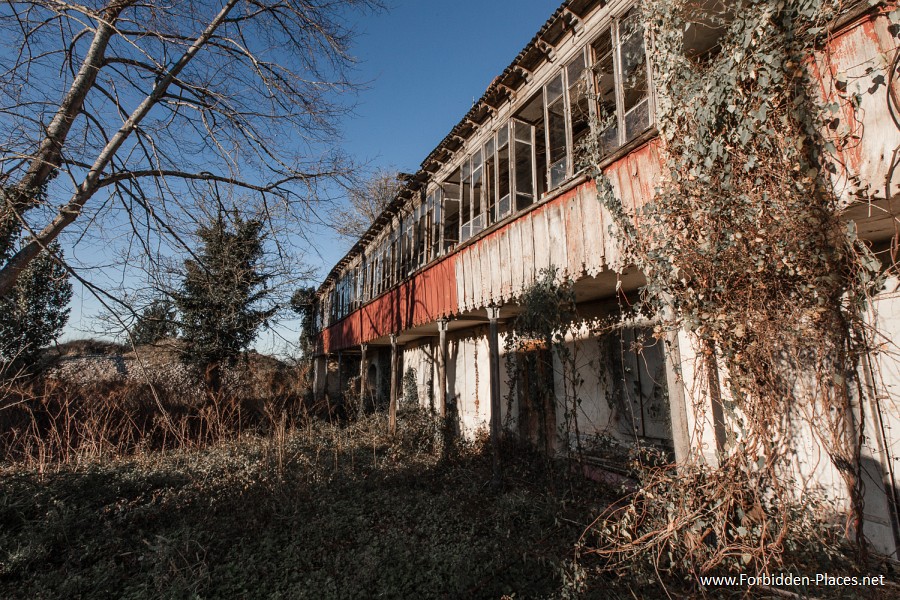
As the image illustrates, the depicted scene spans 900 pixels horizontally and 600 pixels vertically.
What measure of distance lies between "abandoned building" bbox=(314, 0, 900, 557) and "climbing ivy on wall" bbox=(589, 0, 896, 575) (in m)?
0.24

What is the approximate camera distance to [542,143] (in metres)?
8.41

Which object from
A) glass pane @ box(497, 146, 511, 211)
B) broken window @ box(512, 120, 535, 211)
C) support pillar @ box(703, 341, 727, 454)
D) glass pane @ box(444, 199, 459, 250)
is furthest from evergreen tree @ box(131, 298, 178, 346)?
glass pane @ box(444, 199, 459, 250)

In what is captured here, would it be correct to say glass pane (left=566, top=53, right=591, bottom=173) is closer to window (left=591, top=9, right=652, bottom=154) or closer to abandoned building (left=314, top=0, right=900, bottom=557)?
abandoned building (left=314, top=0, right=900, bottom=557)

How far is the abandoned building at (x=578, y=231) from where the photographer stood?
3.71m

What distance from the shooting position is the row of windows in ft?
16.8

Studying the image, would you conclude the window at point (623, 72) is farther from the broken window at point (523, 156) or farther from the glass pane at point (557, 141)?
the broken window at point (523, 156)

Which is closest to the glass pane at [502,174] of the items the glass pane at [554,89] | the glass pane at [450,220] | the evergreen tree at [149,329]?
the glass pane at [554,89]

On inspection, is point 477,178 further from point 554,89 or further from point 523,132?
point 554,89

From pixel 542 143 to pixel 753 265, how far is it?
586 centimetres

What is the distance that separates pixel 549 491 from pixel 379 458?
4.20 meters

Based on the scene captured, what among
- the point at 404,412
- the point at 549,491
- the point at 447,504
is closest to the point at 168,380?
the point at 404,412

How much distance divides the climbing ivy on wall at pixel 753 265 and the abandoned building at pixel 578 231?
0.79 feet

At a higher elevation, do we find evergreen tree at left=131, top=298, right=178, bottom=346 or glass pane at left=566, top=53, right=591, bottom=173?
glass pane at left=566, top=53, right=591, bottom=173

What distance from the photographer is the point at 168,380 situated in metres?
18.5
